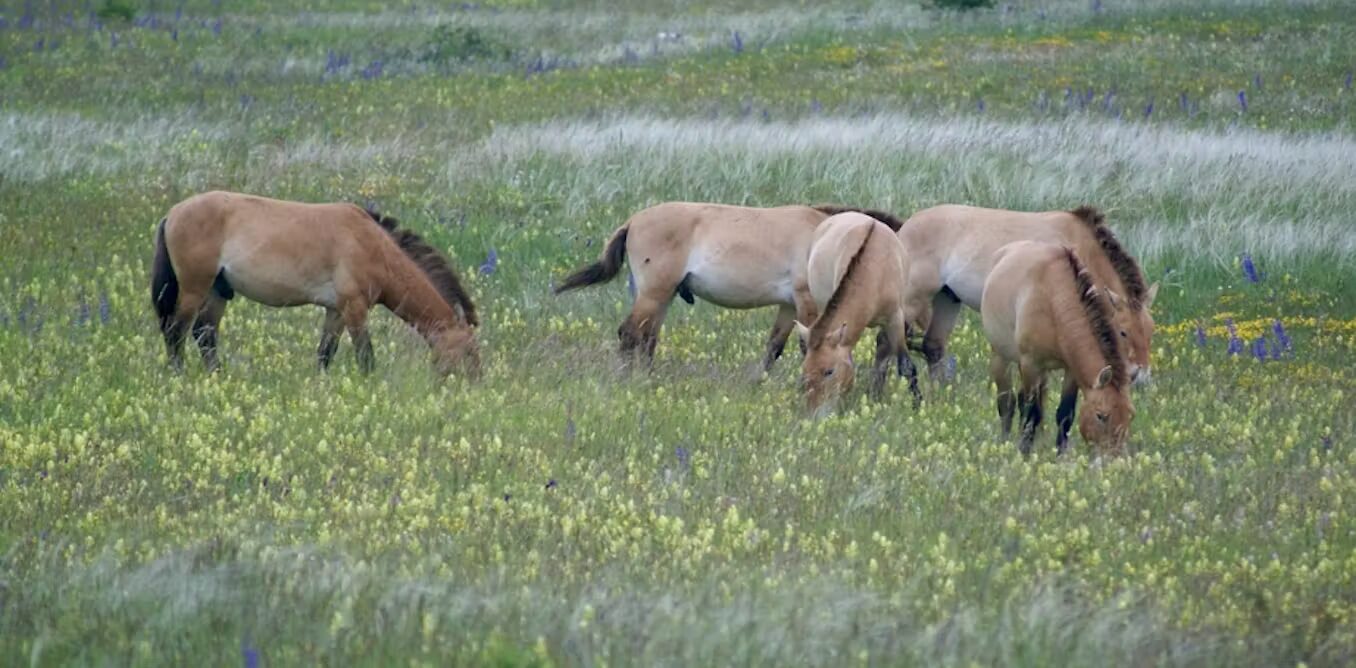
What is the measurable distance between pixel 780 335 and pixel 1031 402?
3331mm

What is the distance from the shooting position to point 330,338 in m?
12.6

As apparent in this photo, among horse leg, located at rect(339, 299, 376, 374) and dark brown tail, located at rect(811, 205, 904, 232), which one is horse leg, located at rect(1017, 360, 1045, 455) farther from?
horse leg, located at rect(339, 299, 376, 374)

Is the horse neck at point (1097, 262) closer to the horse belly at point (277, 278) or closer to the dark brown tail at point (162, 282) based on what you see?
the horse belly at point (277, 278)

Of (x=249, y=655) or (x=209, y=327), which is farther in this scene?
(x=209, y=327)

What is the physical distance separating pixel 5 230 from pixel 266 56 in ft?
53.7

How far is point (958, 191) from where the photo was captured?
63.5 feet

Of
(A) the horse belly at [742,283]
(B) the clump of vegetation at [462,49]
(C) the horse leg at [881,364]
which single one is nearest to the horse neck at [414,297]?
(A) the horse belly at [742,283]

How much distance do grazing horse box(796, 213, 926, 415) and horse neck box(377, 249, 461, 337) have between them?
252 centimetres

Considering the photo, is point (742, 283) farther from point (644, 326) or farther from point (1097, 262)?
point (1097, 262)

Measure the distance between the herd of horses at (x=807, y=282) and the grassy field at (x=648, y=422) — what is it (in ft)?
1.10

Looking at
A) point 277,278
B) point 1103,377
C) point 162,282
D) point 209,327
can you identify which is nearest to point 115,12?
point 162,282

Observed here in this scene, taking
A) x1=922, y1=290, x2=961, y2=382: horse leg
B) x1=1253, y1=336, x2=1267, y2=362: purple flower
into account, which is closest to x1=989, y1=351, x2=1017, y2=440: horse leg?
x1=922, y1=290, x2=961, y2=382: horse leg

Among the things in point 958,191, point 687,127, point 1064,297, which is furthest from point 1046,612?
point 687,127

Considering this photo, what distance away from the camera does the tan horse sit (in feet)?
39.9
